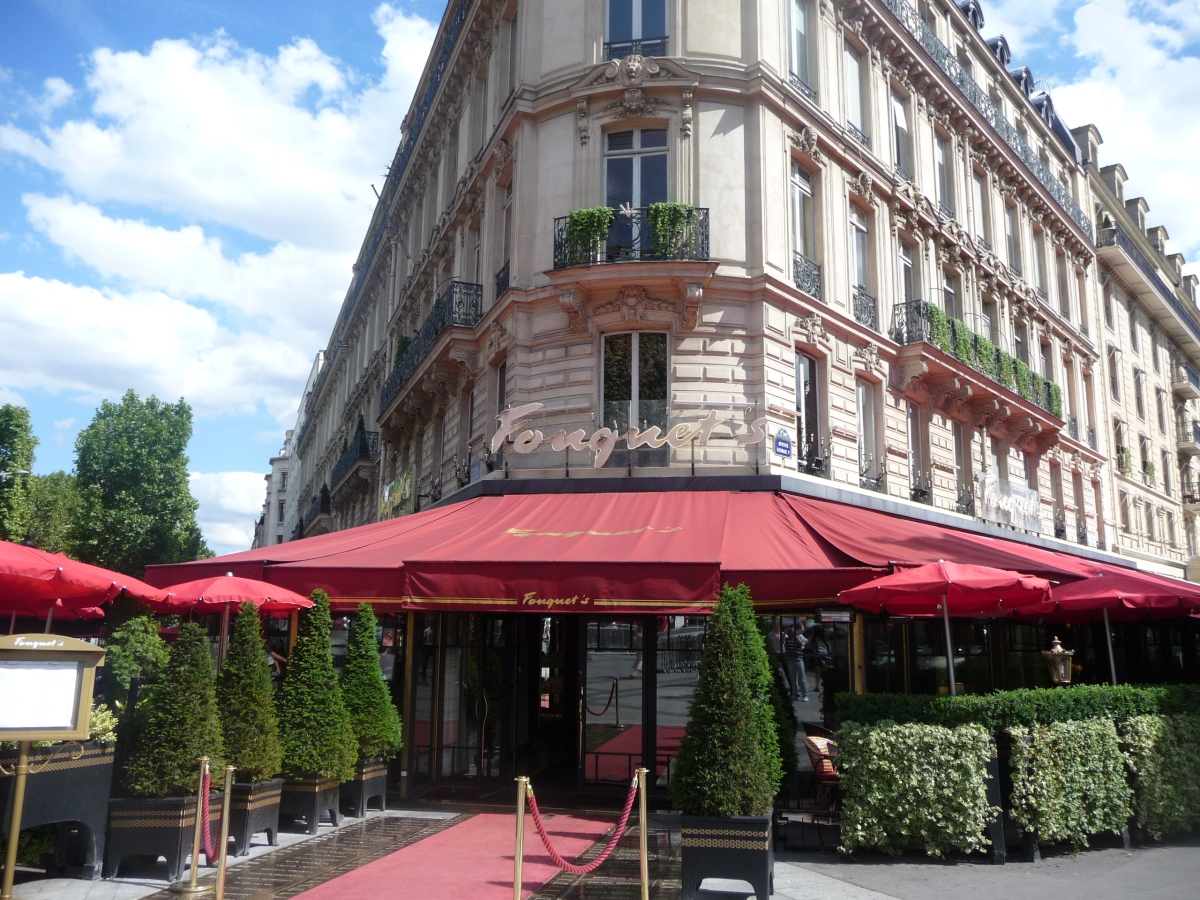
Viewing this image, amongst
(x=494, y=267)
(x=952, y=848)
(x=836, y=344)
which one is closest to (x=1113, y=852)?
(x=952, y=848)

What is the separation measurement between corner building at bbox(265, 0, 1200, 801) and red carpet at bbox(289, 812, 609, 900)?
204 centimetres

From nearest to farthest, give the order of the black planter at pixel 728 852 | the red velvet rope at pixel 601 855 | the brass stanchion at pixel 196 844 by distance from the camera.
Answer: the red velvet rope at pixel 601 855, the black planter at pixel 728 852, the brass stanchion at pixel 196 844

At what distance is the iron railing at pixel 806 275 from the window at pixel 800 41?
3.37 metres

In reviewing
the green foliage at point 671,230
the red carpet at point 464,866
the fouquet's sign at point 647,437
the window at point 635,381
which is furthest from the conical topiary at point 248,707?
the green foliage at point 671,230

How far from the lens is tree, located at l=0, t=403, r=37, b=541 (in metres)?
34.9

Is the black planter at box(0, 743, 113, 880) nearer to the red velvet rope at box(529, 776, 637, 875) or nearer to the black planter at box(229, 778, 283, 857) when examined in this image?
the black planter at box(229, 778, 283, 857)

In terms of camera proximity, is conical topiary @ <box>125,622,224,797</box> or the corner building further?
the corner building

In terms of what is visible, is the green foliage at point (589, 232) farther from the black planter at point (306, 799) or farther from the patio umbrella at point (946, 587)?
the black planter at point (306, 799)

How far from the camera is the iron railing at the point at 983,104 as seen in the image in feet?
67.3

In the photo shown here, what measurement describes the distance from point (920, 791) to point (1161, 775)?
9.83 feet

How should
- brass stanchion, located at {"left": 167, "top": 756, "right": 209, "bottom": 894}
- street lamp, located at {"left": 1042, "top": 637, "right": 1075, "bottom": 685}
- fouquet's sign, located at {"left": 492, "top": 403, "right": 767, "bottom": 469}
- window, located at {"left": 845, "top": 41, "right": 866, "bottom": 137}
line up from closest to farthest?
1. brass stanchion, located at {"left": 167, "top": 756, "right": 209, "bottom": 894}
2. street lamp, located at {"left": 1042, "top": 637, "right": 1075, "bottom": 685}
3. fouquet's sign, located at {"left": 492, "top": 403, "right": 767, "bottom": 469}
4. window, located at {"left": 845, "top": 41, "right": 866, "bottom": 137}

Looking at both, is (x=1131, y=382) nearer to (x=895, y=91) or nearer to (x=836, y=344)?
(x=895, y=91)

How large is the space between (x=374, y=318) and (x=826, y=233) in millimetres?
21164

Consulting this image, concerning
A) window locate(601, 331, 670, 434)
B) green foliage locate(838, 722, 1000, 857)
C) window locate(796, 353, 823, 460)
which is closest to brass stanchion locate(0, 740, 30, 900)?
green foliage locate(838, 722, 1000, 857)
